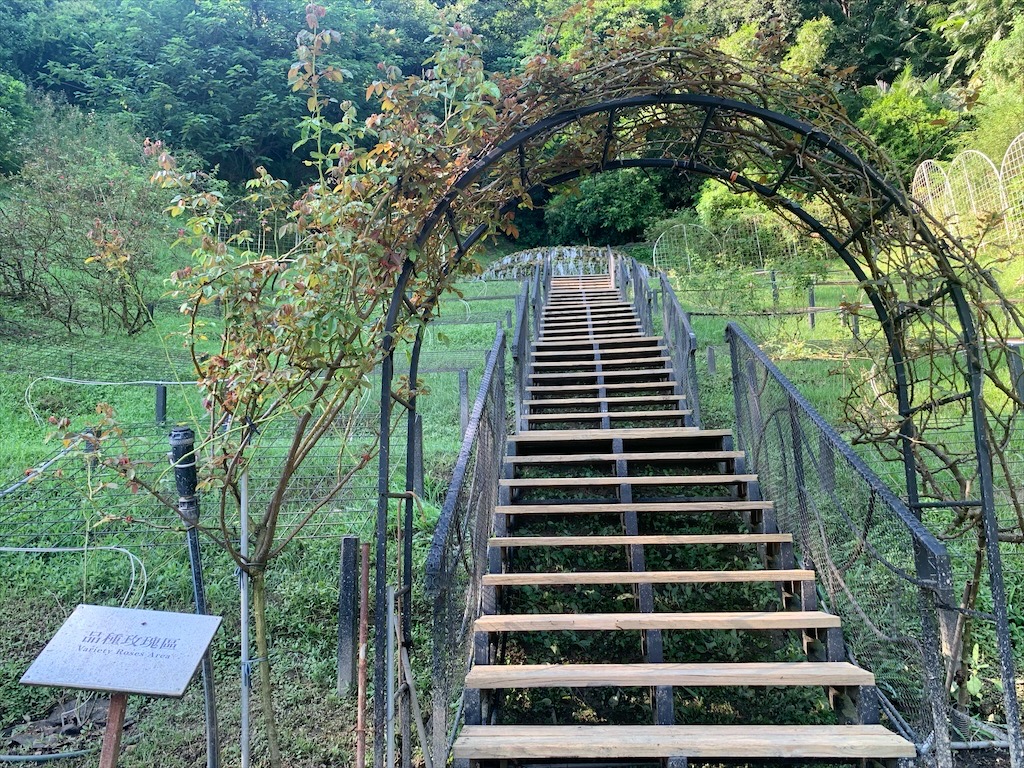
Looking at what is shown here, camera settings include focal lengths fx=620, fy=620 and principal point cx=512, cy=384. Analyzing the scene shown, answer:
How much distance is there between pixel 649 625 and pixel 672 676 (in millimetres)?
283

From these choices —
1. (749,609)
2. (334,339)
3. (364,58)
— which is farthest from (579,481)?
(364,58)

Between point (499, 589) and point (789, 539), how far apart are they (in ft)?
4.76

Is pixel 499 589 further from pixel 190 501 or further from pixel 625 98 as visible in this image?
pixel 625 98

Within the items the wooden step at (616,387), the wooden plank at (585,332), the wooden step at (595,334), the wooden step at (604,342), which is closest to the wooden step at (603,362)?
the wooden step at (604,342)

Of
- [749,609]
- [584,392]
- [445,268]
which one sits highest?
[445,268]

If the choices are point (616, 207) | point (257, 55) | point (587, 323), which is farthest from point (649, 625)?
point (257, 55)

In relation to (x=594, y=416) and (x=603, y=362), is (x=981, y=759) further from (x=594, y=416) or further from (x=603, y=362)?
(x=603, y=362)

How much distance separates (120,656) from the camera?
167cm

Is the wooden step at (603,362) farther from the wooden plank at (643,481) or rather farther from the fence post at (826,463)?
the fence post at (826,463)

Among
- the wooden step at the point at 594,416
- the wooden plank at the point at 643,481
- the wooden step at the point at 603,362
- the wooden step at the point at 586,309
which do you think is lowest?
the wooden plank at the point at 643,481

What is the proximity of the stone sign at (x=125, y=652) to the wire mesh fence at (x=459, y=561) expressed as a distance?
67 centimetres

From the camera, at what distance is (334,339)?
1890 millimetres

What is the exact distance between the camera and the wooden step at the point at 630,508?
10.9 feet

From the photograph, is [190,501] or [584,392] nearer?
[190,501]
